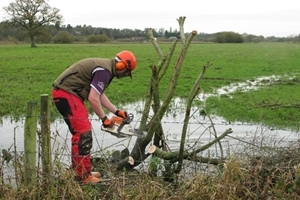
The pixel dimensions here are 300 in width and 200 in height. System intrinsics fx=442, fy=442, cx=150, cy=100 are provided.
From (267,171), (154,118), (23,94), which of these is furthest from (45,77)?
(267,171)

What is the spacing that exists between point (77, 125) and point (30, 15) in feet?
174

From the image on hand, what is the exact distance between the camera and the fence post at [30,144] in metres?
5.04

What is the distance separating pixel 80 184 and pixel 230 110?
320 inches

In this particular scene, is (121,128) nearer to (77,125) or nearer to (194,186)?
(77,125)

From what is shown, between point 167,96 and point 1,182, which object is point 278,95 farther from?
point 1,182

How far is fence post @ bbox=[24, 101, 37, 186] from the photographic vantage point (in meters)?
5.04

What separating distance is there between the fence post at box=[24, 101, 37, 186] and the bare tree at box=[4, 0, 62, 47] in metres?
52.9

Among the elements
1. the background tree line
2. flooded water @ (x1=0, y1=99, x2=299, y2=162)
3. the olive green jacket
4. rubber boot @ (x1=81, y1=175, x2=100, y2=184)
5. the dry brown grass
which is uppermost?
the background tree line

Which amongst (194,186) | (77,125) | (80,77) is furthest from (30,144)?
(194,186)

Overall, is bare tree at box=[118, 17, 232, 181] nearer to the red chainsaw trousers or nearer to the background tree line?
the red chainsaw trousers

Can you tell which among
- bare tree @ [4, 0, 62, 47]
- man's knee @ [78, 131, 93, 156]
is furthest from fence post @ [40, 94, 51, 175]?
bare tree @ [4, 0, 62, 47]

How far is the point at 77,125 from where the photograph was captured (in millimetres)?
5422

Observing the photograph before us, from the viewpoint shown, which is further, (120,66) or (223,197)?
(120,66)

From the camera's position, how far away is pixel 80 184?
528cm
